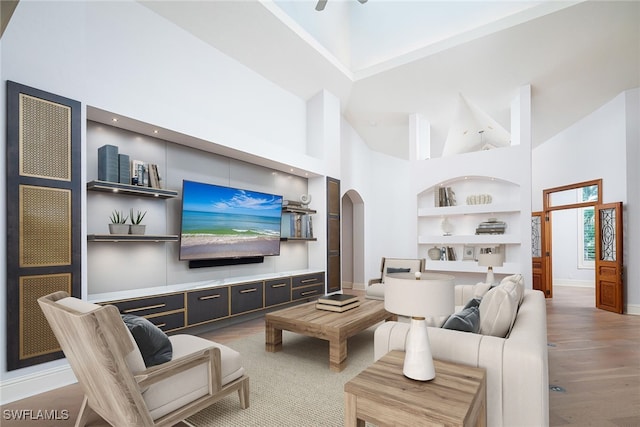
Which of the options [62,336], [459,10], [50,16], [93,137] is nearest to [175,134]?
[93,137]

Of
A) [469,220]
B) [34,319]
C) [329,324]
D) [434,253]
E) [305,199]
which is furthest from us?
[434,253]

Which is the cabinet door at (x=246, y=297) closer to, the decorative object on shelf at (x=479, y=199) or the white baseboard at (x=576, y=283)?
the decorative object on shelf at (x=479, y=199)

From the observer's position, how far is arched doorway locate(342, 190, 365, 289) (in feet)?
25.1

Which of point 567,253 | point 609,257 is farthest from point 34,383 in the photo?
point 567,253

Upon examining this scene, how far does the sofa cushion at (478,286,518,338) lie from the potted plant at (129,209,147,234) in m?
3.30

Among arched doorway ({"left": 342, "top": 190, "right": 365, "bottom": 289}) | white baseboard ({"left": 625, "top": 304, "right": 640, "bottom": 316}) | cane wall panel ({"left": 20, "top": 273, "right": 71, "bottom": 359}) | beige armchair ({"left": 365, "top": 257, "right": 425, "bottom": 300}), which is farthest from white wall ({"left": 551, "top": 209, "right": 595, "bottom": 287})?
cane wall panel ({"left": 20, "top": 273, "right": 71, "bottom": 359})

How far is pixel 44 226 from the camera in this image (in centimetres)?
258

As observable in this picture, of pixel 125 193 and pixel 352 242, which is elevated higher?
pixel 125 193

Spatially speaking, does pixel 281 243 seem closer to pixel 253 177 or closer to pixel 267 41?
pixel 253 177

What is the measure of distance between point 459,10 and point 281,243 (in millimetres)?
4562

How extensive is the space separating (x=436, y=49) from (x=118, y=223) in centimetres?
504

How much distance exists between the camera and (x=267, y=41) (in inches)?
183

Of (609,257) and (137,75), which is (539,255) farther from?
(137,75)

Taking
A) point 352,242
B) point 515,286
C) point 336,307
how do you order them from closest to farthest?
point 515,286 → point 336,307 → point 352,242
